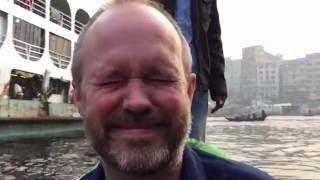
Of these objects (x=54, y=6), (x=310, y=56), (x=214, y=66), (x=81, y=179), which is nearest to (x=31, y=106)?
(x=54, y=6)

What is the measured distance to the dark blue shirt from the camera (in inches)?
49.1

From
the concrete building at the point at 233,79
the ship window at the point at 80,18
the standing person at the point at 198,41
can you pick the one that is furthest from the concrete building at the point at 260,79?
the standing person at the point at 198,41

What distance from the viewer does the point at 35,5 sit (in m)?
23.6

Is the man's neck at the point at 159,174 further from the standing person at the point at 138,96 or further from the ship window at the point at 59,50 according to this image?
the ship window at the point at 59,50

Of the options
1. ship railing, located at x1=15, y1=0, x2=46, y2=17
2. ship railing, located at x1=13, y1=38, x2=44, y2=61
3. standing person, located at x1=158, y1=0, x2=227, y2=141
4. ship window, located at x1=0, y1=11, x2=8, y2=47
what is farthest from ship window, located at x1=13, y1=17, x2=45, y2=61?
standing person, located at x1=158, y1=0, x2=227, y2=141

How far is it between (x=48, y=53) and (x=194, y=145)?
23.3m

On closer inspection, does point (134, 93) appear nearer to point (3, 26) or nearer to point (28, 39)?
point (3, 26)

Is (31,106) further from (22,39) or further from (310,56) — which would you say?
(310,56)

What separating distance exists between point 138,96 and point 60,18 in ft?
83.7

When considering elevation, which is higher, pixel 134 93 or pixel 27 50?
pixel 27 50

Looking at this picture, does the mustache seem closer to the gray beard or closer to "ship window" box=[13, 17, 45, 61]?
the gray beard

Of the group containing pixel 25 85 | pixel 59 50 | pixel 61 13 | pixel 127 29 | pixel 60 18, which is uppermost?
pixel 61 13

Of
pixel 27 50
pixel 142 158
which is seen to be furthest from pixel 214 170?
pixel 27 50

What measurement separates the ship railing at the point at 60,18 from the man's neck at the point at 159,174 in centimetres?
2432
